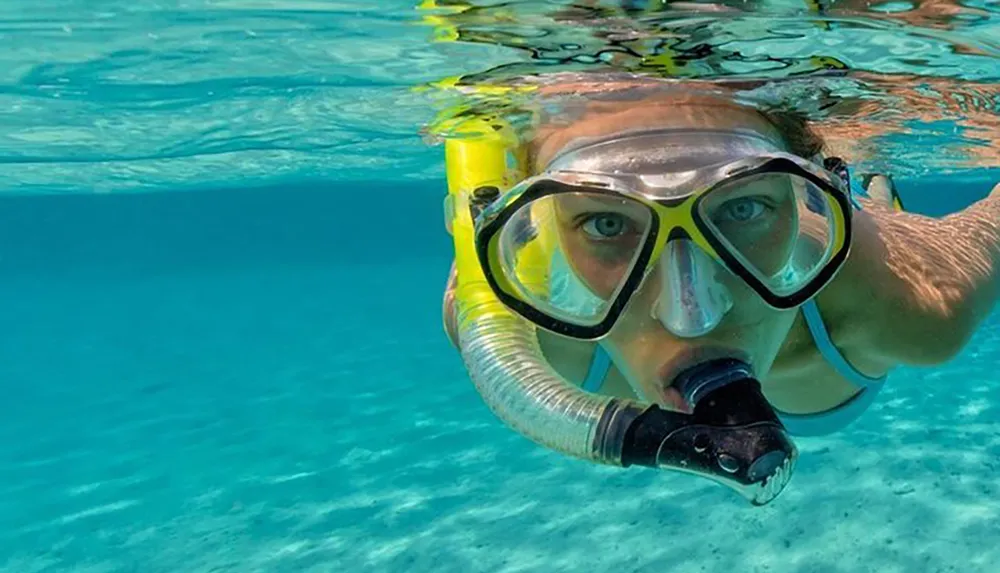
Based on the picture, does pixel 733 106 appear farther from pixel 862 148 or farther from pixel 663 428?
pixel 862 148

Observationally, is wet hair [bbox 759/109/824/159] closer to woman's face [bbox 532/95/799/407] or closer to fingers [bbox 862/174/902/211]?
fingers [bbox 862/174/902/211]

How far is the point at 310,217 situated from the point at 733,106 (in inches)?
1310

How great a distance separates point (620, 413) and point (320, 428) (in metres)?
9.13

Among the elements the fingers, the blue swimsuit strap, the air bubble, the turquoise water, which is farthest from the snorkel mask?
the fingers

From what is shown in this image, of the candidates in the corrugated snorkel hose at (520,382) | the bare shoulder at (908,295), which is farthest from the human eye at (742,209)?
the corrugated snorkel hose at (520,382)

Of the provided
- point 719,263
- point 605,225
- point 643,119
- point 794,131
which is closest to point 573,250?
point 605,225

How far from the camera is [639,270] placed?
3260 millimetres

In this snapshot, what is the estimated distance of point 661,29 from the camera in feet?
17.0

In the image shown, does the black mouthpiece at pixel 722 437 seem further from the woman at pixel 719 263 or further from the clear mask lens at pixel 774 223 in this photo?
the clear mask lens at pixel 774 223

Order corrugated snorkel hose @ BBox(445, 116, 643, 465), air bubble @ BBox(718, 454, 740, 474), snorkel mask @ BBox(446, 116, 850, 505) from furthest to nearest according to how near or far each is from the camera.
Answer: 1. corrugated snorkel hose @ BBox(445, 116, 643, 465)
2. snorkel mask @ BBox(446, 116, 850, 505)
3. air bubble @ BBox(718, 454, 740, 474)

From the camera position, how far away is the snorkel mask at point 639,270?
2725 mm

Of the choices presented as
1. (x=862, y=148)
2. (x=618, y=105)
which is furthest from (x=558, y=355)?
(x=862, y=148)

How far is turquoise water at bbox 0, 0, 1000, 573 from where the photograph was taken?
703 centimetres

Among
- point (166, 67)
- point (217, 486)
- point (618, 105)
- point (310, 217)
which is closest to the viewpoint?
point (618, 105)
